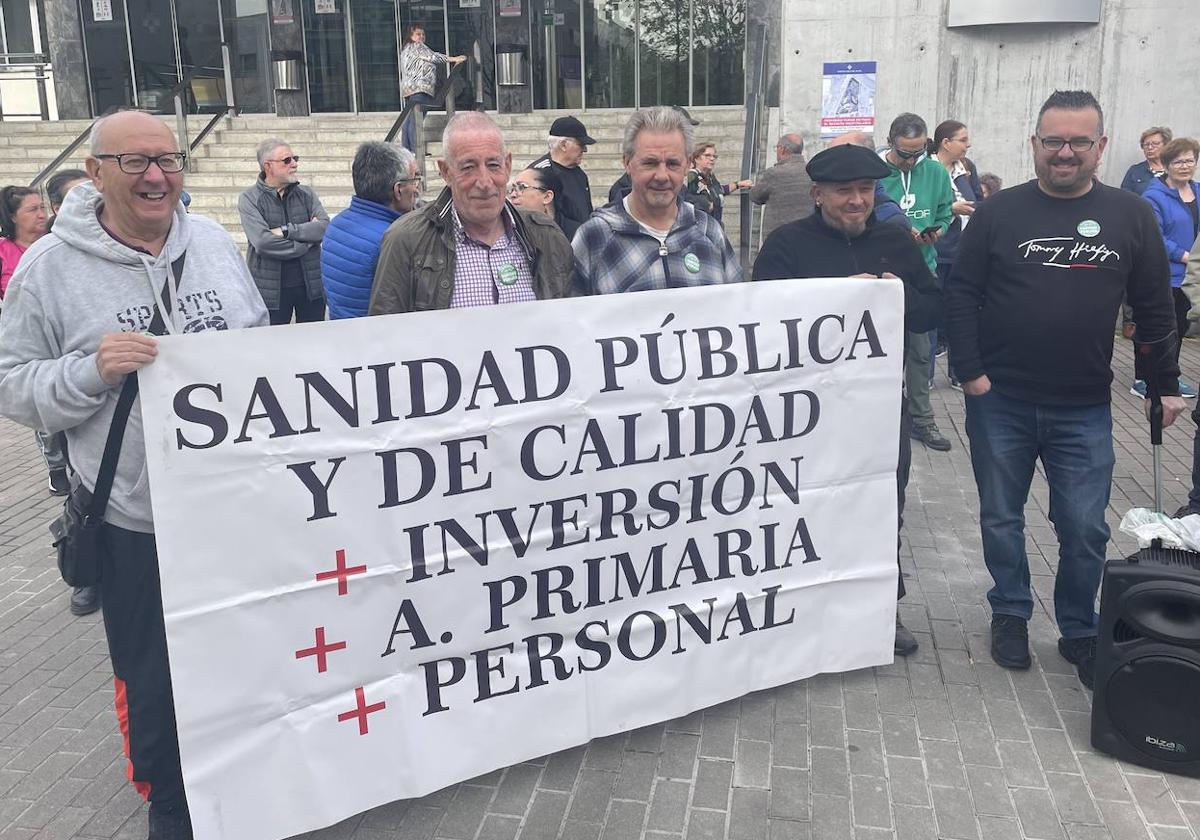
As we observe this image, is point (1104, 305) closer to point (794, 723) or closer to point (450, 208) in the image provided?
point (794, 723)

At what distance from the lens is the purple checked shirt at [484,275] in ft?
11.3

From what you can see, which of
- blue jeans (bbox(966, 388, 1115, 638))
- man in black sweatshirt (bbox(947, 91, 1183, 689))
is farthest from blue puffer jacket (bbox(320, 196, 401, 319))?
blue jeans (bbox(966, 388, 1115, 638))

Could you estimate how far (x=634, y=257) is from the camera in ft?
11.8

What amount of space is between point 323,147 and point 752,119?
704cm

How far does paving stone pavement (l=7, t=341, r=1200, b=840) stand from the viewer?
9.67 ft

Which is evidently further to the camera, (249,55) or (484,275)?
(249,55)

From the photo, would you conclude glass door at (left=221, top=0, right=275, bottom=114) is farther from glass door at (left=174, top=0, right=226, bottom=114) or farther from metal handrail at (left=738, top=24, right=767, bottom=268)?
metal handrail at (left=738, top=24, right=767, bottom=268)

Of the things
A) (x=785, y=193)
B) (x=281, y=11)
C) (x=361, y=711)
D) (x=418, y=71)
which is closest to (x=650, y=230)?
(x=361, y=711)

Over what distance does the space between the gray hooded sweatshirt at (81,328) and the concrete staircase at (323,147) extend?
36.0 ft

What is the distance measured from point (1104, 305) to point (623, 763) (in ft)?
7.43

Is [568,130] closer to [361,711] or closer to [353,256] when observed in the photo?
[353,256]

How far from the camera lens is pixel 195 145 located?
1490cm

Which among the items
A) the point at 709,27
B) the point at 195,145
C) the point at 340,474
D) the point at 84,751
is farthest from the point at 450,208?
the point at 709,27

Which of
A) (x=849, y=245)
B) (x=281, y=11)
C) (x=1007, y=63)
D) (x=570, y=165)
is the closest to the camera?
(x=849, y=245)
